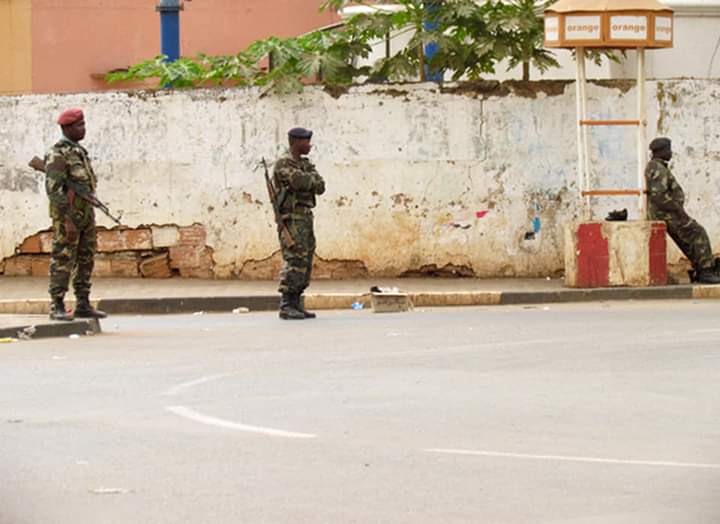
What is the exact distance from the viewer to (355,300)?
18906 mm

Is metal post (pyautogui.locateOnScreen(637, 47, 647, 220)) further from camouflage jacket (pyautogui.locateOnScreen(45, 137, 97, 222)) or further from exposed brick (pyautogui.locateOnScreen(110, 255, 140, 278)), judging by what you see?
camouflage jacket (pyautogui.locateOnScreen(45, 137, 97, 222))

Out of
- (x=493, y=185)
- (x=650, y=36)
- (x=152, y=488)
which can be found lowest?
(x=152, y=488)

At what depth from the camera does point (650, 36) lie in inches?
750

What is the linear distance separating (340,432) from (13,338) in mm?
6593

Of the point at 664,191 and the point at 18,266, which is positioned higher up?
the point at 664,191

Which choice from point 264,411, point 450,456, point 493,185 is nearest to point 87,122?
point 493,185

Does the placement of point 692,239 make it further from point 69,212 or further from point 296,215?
point 69,212

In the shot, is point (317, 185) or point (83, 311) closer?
point (83, 311)

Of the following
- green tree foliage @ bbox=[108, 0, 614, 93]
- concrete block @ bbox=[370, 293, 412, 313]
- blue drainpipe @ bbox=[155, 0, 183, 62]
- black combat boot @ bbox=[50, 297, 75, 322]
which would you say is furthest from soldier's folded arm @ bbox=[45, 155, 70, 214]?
blue drainpipe @ bbox=[155, 0, 183, 62]

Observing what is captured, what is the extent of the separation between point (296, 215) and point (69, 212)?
232cm

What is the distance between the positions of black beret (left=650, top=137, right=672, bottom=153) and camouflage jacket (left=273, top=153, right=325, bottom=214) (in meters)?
4.53

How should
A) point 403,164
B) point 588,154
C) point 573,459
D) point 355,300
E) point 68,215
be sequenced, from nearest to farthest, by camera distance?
point 573,459, point 68,215, point 355,300, point 588,154, point 403,164

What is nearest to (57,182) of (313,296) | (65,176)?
(65,176)

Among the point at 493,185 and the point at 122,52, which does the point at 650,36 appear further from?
the point at 122,52
